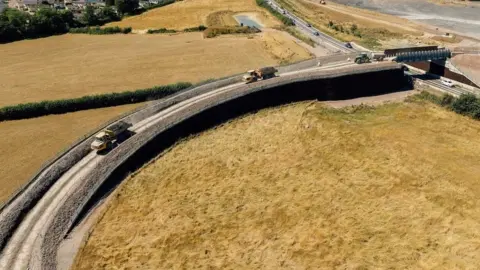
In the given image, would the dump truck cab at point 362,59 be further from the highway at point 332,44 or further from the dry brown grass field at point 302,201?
the dry brown grass field at point 302,201

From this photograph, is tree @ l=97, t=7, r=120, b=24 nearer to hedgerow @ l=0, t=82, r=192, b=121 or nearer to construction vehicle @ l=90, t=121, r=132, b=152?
hedgerow @ l=0, t=82, r=192, b=121

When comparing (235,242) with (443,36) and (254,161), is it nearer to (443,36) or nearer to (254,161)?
(254,161)

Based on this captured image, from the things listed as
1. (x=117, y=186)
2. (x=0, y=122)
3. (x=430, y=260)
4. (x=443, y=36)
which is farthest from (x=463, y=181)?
(x=443, y=36)

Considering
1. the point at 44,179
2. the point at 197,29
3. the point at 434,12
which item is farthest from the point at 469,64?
the point at 44,179

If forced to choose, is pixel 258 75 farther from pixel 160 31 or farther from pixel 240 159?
pixel 160 31

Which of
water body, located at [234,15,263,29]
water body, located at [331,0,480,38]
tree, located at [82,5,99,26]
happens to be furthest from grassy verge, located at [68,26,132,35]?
water body, located at [331,0,480,38]

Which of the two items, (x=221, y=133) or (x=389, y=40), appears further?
(x=389, y=40)
